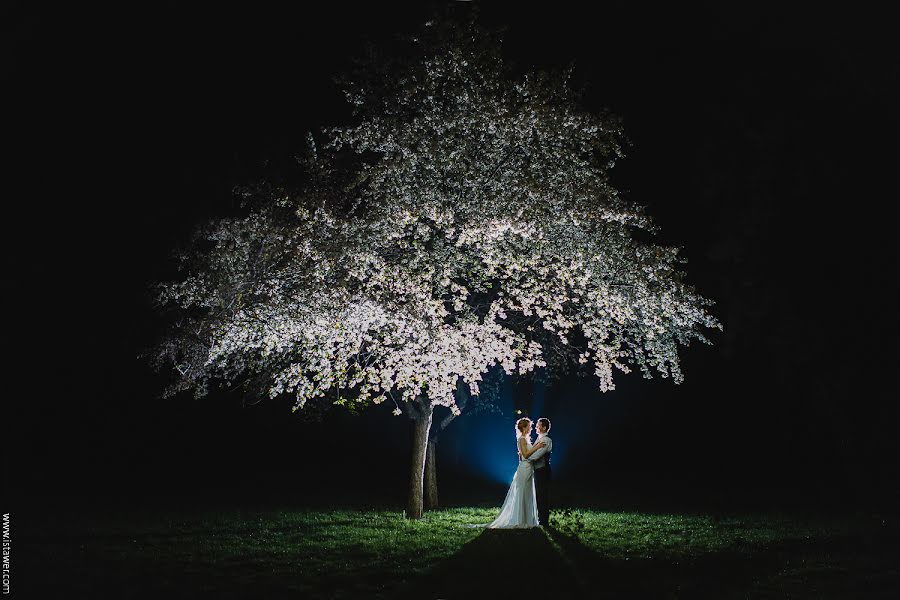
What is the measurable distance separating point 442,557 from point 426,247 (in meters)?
6.84

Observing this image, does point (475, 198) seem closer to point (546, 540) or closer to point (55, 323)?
point (546, 540)

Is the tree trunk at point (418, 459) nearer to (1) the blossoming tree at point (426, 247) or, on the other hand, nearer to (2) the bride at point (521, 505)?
(1) the blossoming tree at point (426, 247)

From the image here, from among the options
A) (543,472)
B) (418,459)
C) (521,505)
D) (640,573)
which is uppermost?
(418,459)

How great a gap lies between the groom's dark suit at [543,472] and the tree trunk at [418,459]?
261 cm

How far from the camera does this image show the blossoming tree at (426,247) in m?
15.3

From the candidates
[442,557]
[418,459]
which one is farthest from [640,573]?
[418,459]

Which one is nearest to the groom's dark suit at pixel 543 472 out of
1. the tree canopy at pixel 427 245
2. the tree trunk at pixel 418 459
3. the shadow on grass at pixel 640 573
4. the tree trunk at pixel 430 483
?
the tree canopy at pixel 427 245

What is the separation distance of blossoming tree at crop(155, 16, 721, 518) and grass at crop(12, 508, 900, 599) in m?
2.80

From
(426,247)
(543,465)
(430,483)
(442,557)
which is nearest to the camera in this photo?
(442,557)

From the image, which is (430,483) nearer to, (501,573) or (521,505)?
(521,505)

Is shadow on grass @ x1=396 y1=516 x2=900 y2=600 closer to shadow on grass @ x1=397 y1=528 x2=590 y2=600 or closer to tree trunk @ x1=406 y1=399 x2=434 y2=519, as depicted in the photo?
shadow on grass @ x1=397 y1=528 x2=590 y2=600

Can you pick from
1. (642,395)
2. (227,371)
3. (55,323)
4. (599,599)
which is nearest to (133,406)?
(55,323)

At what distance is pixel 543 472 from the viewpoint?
15984 mm

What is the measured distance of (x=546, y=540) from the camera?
14016 mm
